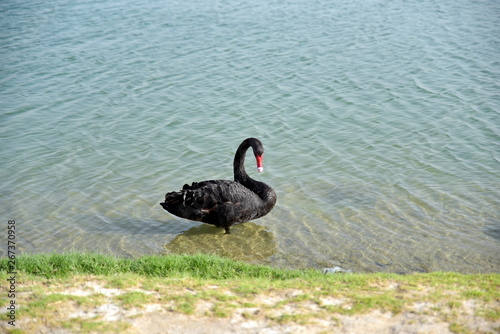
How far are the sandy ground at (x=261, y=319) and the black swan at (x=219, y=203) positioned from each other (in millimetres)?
3240

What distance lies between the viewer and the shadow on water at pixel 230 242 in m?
8.69

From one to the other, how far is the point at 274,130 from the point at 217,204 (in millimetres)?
4425

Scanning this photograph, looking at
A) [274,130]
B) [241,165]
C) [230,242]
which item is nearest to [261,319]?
[230,242]

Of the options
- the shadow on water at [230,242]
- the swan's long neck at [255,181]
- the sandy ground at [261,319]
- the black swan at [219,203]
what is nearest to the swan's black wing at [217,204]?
the black swan at [219,203]

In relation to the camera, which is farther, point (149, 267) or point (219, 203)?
point (219, 203)

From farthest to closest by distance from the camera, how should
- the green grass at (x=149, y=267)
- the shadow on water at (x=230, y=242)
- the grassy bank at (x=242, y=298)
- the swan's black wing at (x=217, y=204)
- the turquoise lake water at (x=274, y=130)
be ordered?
the turquoise lake water at (x=274, y=130)
the swan's black wing at (x=217, y=204)
the shadow on water at (x=230, y=242)
the green grass at (x=149, y=267)
the grassy bank at (x=242, y=298)

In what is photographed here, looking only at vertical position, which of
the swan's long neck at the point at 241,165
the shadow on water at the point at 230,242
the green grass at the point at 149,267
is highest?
the swan's long neck at the point at 241,165

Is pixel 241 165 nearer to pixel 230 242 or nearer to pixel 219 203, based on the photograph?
pixel 219 203

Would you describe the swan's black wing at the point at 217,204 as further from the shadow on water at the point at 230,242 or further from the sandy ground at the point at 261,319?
the sandy ground at the point at 261,319

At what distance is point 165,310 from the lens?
5551 mm

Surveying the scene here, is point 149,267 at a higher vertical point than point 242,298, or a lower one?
lower

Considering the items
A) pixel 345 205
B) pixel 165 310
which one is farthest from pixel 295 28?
pixel 165 310

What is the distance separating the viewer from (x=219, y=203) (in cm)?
898

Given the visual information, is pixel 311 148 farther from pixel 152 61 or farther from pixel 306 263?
pixel 152 61
